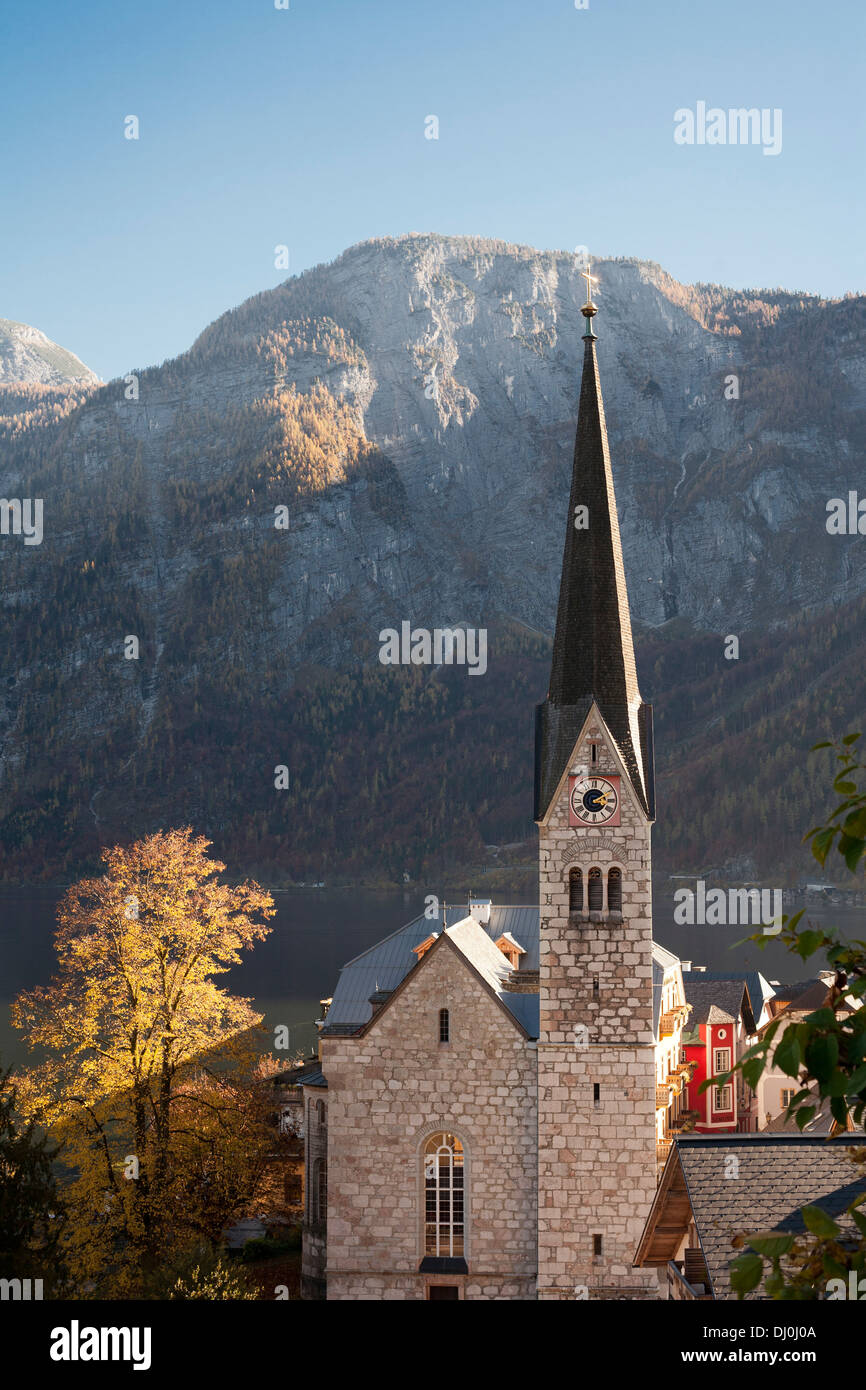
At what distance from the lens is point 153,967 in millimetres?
35656

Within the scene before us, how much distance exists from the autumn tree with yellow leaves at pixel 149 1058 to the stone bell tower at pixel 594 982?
9.56 m

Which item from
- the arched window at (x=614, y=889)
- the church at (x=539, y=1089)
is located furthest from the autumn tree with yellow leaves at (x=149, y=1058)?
the arched window at (x=614, y=889)

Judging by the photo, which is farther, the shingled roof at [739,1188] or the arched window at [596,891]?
the arched window at [596,891]

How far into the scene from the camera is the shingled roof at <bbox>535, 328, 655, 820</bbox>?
31.4m

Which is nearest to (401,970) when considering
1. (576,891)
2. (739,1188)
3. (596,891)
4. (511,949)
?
(511,949)

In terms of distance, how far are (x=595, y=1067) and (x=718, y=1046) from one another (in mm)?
26079

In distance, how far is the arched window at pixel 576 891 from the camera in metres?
30.5

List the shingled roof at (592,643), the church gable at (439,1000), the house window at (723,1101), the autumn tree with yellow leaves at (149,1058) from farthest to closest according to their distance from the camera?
the house window at (723,1101) < the autumn tree with yellow leaves at (149,1058) < the shingled roof at (592,643) < the church gable at (439,1000)

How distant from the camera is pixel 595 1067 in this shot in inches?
1185

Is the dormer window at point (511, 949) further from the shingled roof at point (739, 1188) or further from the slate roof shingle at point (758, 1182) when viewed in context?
the slate roof shingle at point (758, 1182)

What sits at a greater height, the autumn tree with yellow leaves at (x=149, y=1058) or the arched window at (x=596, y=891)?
the arched window at (x=596, y=891)

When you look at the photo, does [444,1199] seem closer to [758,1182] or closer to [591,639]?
[591,639]

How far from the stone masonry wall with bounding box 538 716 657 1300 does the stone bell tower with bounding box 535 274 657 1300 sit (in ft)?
0.08
